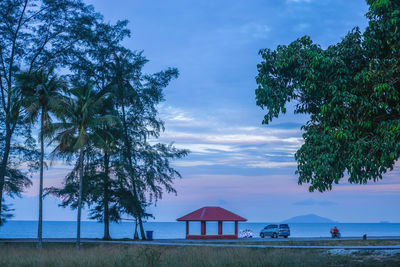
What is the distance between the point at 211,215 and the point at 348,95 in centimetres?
3766

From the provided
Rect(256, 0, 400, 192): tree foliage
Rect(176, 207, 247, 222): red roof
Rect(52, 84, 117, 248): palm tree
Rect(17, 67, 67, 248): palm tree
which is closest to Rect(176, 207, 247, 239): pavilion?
Rect(176, 207, 247, 222): red roof

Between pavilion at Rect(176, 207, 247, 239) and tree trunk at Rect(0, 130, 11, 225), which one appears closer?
tree trunk at Rect(0, 130, 11, 225)

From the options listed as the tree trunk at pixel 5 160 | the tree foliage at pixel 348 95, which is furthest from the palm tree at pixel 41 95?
the tree foliage at pixel 348 95

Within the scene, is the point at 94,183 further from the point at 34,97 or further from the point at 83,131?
the point at 34,97

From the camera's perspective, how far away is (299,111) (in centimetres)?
1875

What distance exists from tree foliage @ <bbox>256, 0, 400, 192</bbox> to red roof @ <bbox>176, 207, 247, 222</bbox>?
114ft

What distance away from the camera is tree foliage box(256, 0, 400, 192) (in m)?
15.2

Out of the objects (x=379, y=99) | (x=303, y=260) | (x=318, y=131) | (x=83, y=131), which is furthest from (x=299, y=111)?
(x=83, y=131)

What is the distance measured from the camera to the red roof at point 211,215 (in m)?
51.0

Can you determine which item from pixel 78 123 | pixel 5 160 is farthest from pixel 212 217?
pixel 5 160

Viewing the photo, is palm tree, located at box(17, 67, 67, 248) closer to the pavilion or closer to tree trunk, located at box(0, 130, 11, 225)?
tree trunk, located at box(0, 130, 11, 225)

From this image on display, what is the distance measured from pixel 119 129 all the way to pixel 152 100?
4.31 meters

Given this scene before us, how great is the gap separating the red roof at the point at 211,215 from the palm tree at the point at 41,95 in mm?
21117

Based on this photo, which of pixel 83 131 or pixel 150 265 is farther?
pixel 83 131
